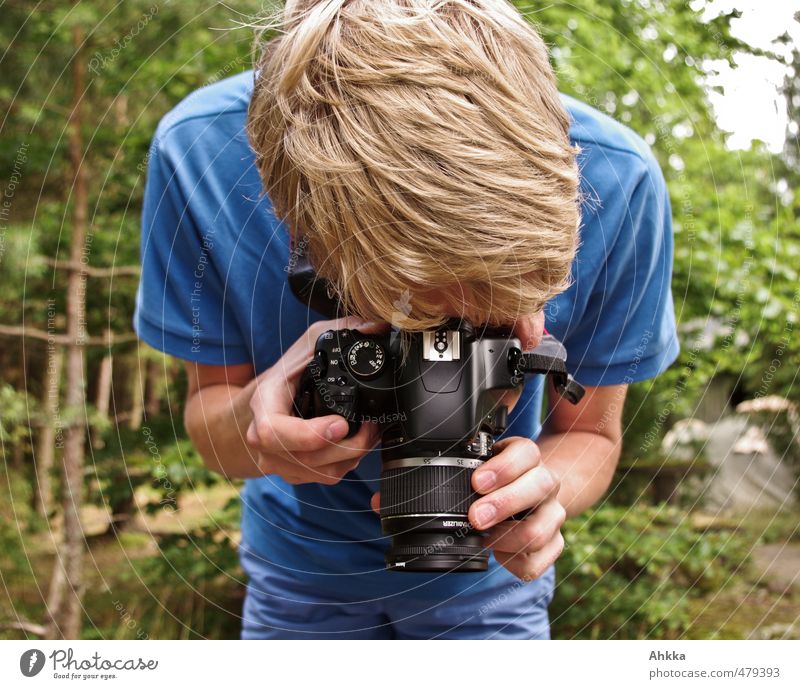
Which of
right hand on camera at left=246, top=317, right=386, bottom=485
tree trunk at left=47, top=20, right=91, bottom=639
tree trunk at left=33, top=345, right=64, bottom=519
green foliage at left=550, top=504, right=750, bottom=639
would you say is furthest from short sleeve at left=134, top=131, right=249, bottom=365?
green foliage at left=550, top=504, right=750, bottom=639

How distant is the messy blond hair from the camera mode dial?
4 centimetres

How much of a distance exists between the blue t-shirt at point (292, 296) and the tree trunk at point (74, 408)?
81 centimetres

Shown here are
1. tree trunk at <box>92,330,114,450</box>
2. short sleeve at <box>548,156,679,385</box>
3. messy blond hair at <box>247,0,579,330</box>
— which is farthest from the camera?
tree trunk at <box>92,330,114,450</box>

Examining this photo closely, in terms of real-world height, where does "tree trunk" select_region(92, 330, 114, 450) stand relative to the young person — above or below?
below

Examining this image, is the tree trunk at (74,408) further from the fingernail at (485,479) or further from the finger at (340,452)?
the fingernail at (485,479)

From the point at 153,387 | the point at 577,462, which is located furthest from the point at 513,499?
the point at 153,387

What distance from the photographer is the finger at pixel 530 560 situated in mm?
718

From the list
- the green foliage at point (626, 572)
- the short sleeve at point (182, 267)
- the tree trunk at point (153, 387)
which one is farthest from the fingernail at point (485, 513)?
the tree trunk at point (153, 387)

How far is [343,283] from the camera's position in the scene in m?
0.61

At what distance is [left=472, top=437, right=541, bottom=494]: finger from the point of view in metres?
0.65

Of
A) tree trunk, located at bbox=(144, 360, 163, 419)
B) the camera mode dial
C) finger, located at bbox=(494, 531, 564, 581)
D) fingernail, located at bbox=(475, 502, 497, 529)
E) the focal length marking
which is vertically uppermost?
the camera mode dial

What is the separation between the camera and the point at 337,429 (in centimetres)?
66

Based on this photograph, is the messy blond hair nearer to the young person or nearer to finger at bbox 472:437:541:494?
the young person

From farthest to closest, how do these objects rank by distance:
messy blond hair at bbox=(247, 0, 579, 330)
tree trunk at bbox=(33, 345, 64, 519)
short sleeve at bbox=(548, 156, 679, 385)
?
tree trunk at bbox=(33, 345, 64, 519) → short sleeve at bbox=(548, 156, 679, 385) → messy blond hair at bbox=(247, 0, 579, 330)
